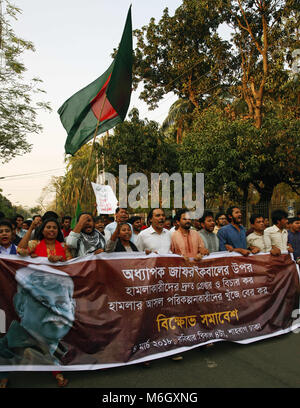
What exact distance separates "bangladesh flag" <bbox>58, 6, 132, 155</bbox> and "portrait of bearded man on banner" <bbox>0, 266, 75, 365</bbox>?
135 inches

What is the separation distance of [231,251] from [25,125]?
45.3 ft

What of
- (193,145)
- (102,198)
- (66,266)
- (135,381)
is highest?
(193,145)

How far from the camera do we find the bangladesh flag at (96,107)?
6.33m

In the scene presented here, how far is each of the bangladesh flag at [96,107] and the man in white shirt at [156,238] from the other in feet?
8.05

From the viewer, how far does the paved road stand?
10.9ft

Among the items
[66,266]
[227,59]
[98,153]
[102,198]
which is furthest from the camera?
[227,59]

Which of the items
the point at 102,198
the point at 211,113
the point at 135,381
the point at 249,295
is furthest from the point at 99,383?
the point at 211,113

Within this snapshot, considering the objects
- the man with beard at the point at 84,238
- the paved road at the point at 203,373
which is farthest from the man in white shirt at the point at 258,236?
the man with beard at the point at 84,238

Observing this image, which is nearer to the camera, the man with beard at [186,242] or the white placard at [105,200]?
the man with beard at [186,242]

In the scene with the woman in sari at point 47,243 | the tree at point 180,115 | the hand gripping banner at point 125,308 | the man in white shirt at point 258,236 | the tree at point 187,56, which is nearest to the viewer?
the hand gripping banner at point 125,308

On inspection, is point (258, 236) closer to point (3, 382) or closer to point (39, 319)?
point (39, 319)

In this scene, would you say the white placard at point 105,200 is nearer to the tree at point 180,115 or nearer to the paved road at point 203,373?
the paved road at point 203,373

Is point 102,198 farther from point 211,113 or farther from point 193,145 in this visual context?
point 211,113
